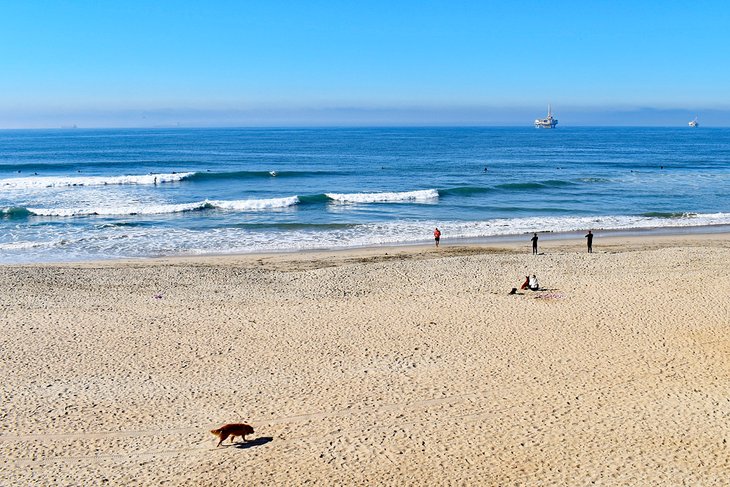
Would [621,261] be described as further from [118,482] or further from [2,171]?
[2,171]

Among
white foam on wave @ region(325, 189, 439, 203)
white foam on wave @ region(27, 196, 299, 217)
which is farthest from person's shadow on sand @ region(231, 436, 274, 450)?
white foam on wave @ region(325, 189, 439, 203)

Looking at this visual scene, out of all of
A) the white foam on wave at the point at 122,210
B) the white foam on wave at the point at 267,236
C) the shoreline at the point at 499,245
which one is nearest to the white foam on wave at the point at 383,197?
the white foam on wave at the point at 267,236

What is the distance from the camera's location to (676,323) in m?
16.0

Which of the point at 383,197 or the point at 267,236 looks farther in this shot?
the point at 383,197

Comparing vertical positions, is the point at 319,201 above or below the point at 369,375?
above

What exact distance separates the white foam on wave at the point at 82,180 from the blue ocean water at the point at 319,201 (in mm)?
152

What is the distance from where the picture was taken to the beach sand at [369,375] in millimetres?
9844

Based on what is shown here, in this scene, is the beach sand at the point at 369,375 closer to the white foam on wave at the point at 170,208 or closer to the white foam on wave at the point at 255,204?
the white foam on wave at the point at 170,208

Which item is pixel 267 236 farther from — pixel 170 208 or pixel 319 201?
pixel 319 201

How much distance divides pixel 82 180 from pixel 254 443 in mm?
45092

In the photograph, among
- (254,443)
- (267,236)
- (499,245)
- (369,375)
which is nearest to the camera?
(254,443)

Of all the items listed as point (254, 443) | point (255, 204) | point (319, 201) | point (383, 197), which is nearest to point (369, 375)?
point (254, 443)

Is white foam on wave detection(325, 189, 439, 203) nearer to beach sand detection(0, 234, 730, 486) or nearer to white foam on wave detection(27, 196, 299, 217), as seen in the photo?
white foam on wave detection(27, 196, 299, 217)

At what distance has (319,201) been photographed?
41.2 m
